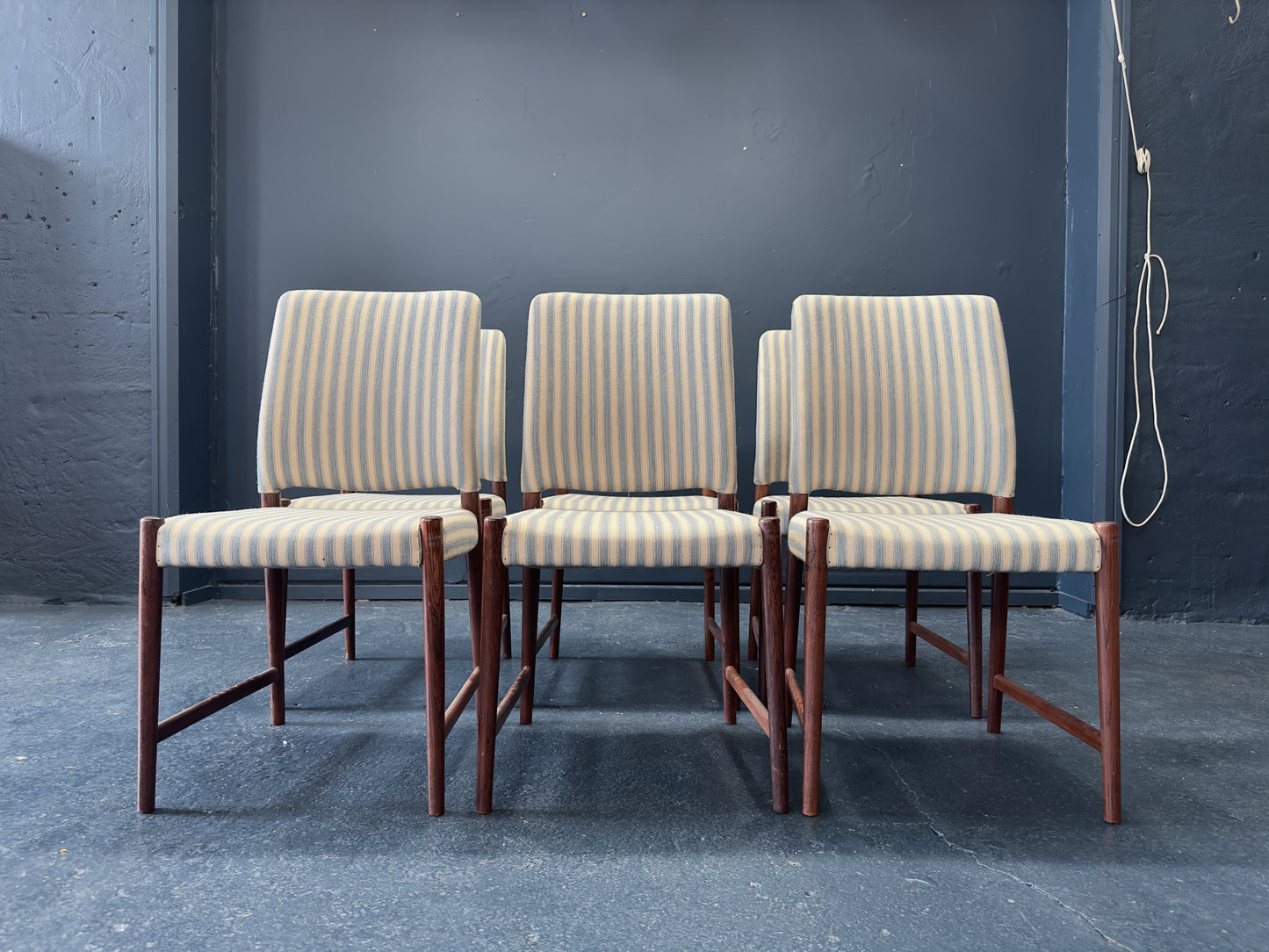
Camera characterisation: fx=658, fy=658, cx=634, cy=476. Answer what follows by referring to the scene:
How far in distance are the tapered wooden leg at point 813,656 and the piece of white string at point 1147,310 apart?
1.96 m

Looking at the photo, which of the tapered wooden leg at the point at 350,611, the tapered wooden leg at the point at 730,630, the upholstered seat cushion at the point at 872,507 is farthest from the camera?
the tapered wooden leg at the point at 350,611

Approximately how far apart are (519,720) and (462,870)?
1.76 feet

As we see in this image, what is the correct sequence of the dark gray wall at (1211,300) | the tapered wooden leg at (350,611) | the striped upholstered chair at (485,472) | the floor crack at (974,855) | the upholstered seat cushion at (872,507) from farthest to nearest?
1. the dark gray wall at (1211,300)
2. the tapered wooden leg at (350,611)
3. the striped upholstered chair at (485,472)
4. the upholstered seat cushion at (872,507)
5. the floor crack at (974,855)

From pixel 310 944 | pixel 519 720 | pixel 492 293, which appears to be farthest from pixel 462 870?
pixel 492 293

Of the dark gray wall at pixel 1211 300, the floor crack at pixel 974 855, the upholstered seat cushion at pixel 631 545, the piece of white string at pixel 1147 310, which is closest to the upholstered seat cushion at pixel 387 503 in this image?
the upholstered seat cushion at pixel 631 545

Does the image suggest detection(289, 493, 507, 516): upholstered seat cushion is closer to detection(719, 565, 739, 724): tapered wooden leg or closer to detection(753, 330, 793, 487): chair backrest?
detection(719, 565, 739, 724): tapered wooden leg

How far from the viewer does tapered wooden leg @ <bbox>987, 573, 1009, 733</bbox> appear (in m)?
1.38

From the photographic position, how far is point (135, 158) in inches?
100

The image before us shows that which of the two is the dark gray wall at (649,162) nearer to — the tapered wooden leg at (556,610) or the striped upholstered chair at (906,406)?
the tapered wooden leg at (556,610)

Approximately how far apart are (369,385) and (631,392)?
0.58 m

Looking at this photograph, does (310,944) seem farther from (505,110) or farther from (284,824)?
(505,110)

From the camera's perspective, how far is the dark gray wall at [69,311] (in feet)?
8.38

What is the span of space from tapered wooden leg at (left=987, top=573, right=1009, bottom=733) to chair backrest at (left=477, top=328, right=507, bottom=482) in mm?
1306

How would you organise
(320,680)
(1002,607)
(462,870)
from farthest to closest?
(320,680), (1002,607), (462,870)
